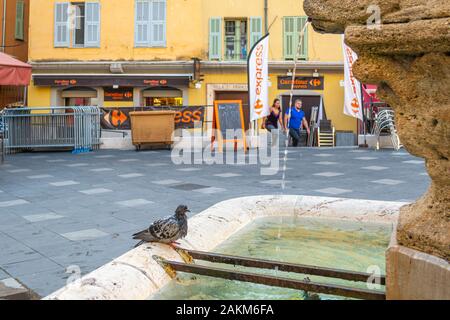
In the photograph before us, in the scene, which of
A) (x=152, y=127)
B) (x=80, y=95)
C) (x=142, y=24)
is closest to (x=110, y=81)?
(x=80, y=95)

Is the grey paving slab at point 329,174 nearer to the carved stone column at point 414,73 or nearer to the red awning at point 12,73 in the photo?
the red awning at point 12,73

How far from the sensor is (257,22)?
2322 cm

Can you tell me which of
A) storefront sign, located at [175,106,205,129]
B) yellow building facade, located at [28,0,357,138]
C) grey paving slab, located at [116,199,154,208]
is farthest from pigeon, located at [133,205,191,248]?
yellow building facade, located at [28,0,357,138]

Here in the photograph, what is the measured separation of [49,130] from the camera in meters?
15.5

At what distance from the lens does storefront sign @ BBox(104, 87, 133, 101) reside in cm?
2372

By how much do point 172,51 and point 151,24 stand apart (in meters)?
1.68

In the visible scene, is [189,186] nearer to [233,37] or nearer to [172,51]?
[172,51]

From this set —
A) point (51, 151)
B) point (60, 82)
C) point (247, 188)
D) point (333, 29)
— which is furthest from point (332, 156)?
point (60, 82)

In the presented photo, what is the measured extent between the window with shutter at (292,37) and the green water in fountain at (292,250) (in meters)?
19.7

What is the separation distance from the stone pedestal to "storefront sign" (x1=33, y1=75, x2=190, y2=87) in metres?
20.8

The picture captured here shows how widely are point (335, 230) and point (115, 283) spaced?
2.43 meters

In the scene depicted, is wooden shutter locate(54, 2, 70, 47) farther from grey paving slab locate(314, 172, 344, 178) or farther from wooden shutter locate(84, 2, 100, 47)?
grey paving slab locate(314, 172, 344, 178)

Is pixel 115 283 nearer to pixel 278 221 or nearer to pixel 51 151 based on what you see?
pixel 278 221

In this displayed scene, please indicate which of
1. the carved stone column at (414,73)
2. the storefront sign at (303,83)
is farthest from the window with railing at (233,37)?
the carved stone column at (414,73)
